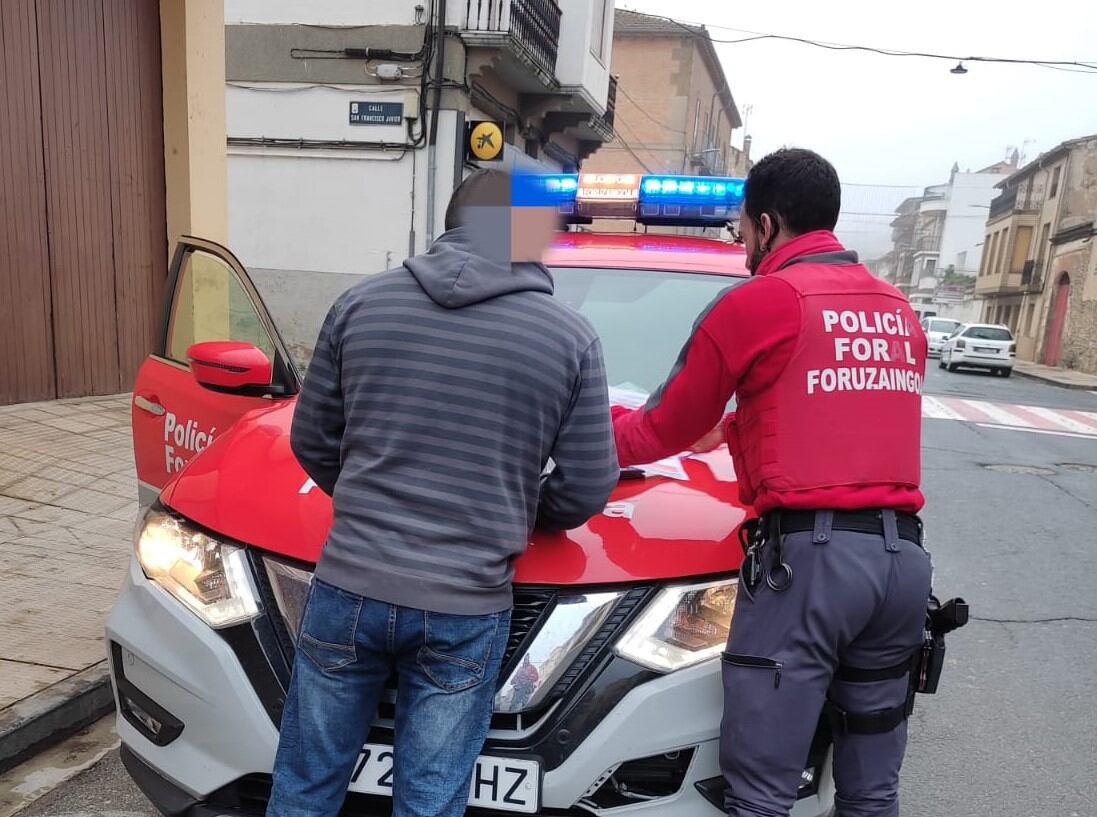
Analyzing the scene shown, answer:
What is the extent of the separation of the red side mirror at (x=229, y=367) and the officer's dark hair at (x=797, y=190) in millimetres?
1563

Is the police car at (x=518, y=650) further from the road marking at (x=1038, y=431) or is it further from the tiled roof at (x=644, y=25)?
the tiled roof at (x=644, y=25)

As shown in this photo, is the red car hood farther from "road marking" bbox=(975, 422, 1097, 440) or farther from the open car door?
"road marking" bbox=(975, 422, 1097, 440)

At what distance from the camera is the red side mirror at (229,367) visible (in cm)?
250

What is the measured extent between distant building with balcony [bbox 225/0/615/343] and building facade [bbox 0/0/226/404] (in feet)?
14.9

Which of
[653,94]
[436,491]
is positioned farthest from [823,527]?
[653,94]

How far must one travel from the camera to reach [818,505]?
166cm

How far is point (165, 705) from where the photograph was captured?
1.78 metres

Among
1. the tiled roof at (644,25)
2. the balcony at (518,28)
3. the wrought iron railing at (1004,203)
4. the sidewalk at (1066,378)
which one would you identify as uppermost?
the tiled roof at (644,25)

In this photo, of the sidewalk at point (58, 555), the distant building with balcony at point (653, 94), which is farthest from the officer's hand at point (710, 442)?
the distant building with balcony at point (653, 94)

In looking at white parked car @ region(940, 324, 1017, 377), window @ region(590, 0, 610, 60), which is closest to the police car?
window @ region(590, 0, 610, 60)

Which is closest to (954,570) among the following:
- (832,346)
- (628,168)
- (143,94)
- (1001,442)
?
(832,346)

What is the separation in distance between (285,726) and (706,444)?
1.34 metres

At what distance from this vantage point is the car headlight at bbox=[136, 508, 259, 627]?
176 centimetres

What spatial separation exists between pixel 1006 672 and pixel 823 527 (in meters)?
2.70
